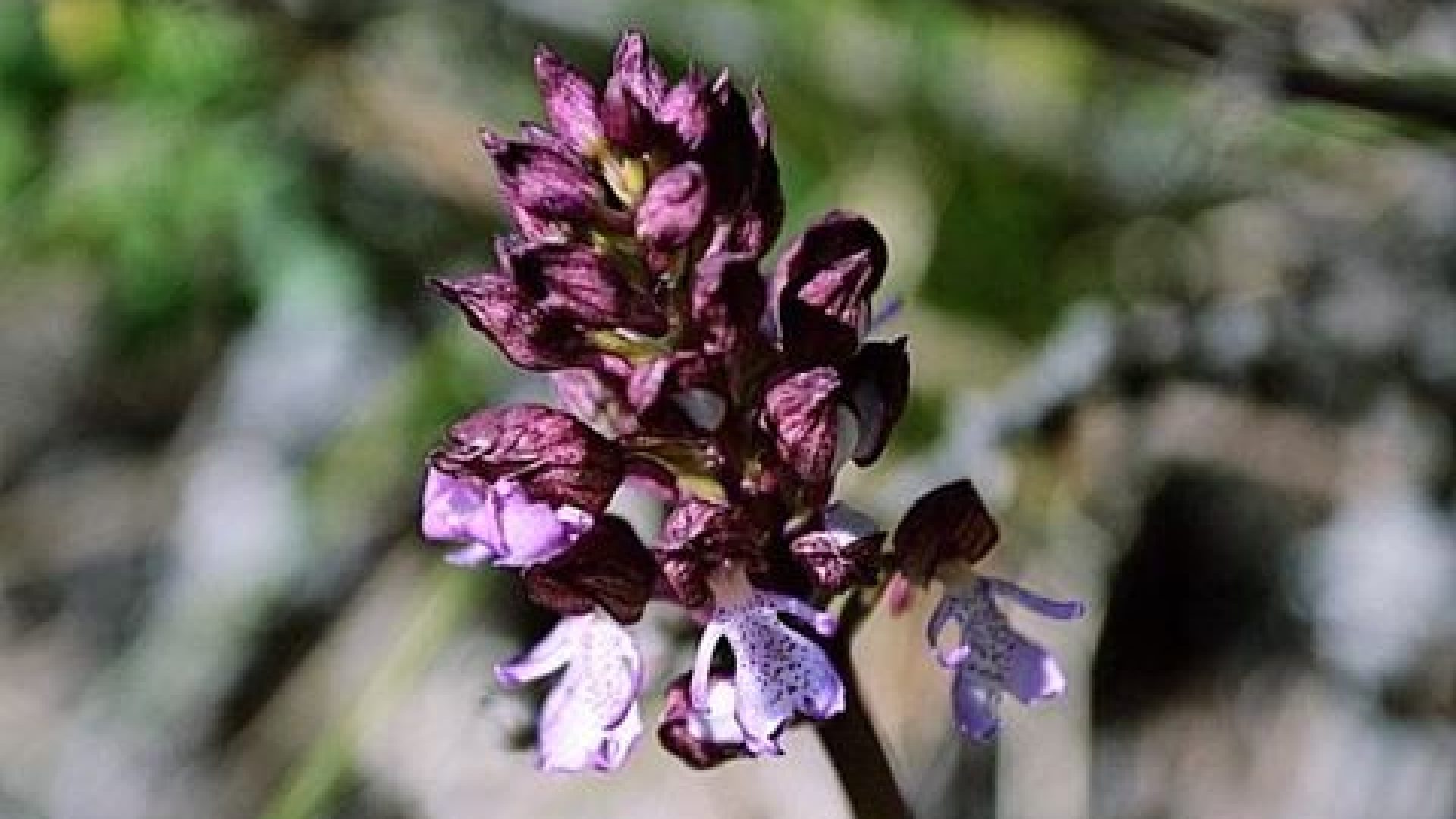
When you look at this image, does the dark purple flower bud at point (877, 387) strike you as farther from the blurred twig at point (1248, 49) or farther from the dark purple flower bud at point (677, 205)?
the blurred twig at point (1248, 49)

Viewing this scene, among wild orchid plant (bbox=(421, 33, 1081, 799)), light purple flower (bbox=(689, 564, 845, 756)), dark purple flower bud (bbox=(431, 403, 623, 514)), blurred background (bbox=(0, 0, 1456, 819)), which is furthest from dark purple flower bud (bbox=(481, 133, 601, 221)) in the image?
blurred background (bbox=(0, 0, 1456, 819))

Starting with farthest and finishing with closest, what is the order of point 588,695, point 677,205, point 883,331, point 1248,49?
1. point 883,331
2. point 1248,49
3. point 588,695
4. point 677,205

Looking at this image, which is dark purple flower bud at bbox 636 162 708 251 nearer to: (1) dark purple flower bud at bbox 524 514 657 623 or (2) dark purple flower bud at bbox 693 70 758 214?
(2) dark purple flower bud at bbox 693 70 758 214

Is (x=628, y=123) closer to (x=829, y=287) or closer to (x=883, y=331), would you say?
(x=829, y=287)

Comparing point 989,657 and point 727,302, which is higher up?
point 727,302

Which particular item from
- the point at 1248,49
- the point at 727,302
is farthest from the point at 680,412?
the point at 1248,49
